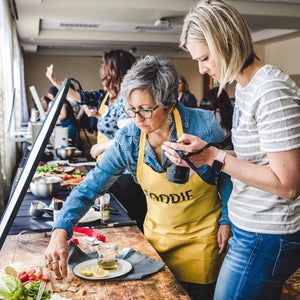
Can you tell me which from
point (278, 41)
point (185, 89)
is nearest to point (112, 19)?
point (185, 89)

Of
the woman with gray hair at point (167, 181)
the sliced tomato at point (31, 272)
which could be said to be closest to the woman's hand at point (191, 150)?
the woman with gray hair at point (167, 181)

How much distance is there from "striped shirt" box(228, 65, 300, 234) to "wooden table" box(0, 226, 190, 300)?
34cm

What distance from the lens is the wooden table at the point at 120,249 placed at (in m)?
1.25

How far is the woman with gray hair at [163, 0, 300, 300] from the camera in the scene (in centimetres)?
122

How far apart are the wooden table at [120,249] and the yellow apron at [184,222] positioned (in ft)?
0.39

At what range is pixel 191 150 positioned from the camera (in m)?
1.30

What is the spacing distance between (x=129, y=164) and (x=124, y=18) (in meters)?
7.25

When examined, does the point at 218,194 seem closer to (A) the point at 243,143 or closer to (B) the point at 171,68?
(A) the point at 243,143

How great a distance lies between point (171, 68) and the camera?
1.65 m

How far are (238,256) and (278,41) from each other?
12.8m

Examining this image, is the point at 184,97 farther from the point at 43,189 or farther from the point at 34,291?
the point at 34,291

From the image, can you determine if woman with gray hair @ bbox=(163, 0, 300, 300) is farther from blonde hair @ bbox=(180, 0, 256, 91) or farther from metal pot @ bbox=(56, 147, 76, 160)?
metal pot @ bbox=(56, 147, 76, 160)

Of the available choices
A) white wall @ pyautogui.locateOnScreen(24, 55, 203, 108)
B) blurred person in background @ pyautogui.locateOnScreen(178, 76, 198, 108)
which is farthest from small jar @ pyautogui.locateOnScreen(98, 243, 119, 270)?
white wall @ pyautogui.locateOnScreen(24, 55, 203, 108)

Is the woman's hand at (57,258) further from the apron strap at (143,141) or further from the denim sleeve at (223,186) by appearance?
the denim sleeve at (223,186)
